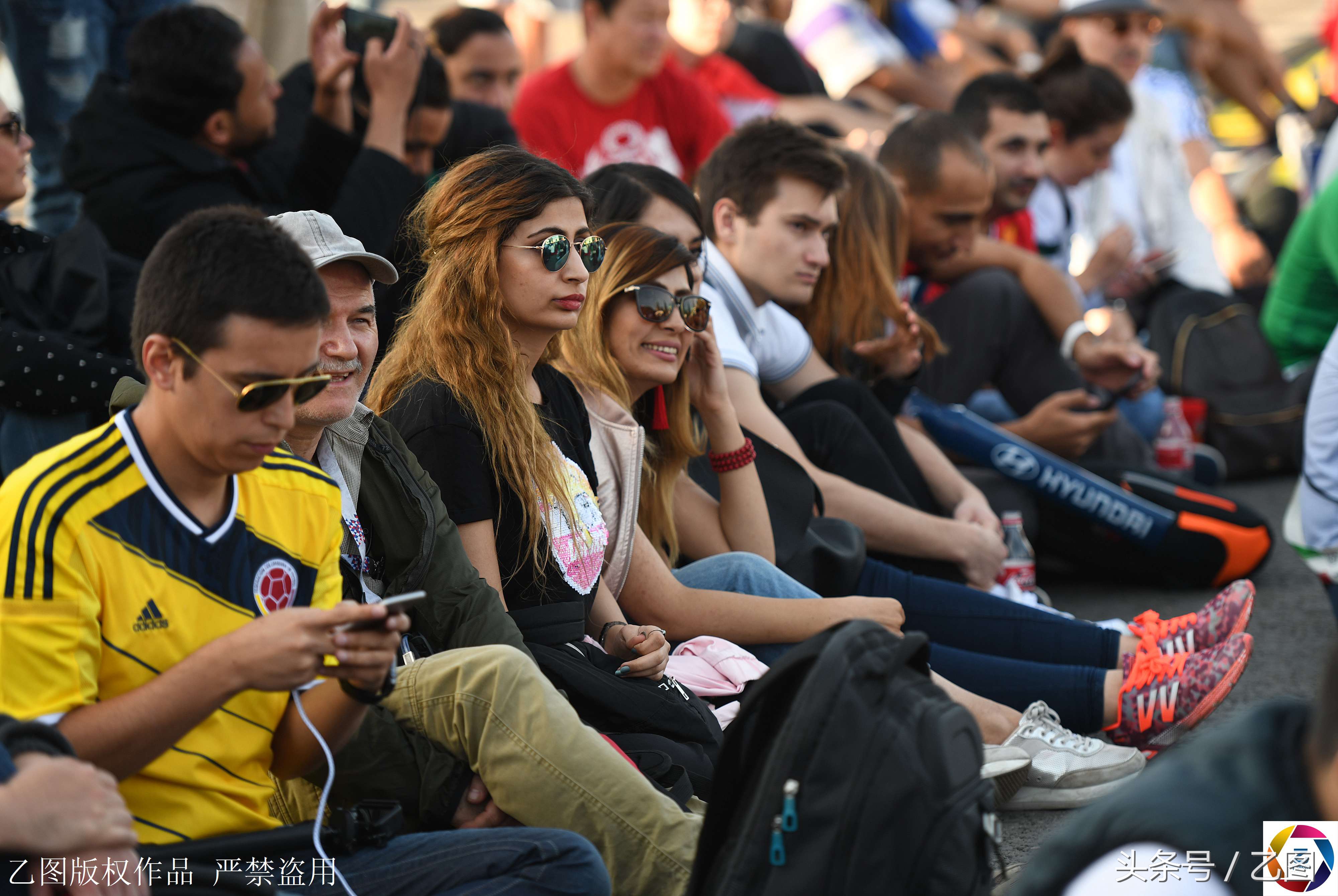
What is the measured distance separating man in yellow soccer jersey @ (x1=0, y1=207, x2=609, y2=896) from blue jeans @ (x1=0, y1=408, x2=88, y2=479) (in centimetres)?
150

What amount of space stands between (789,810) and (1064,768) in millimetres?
1415

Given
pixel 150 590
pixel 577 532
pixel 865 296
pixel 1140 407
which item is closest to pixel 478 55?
pixel 865 296

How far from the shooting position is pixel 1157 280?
21.5 feet

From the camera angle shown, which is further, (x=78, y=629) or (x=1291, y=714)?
(x=78, y=629)

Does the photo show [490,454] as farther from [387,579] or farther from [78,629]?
[78,629]

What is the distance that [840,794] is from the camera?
1845 mm

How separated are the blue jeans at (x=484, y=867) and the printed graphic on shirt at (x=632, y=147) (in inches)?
153

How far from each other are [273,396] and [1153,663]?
7.80 feet

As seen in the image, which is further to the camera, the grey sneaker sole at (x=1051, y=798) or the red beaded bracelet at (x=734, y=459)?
the red beaded bracelet at (x=734, y=459)

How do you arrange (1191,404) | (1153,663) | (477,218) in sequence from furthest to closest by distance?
(1191,404) → (1153,663) → (477,218)

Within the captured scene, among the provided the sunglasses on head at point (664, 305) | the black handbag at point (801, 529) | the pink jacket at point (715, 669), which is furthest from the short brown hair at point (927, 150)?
the pink jacket at point (715, 669)

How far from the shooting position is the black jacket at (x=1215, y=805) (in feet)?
3.91

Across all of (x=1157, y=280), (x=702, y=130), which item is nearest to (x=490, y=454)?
(x=702, y=130)

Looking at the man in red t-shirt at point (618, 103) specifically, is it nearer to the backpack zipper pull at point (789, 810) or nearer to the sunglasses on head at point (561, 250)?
the sunglasses on head at point (561, 250)
